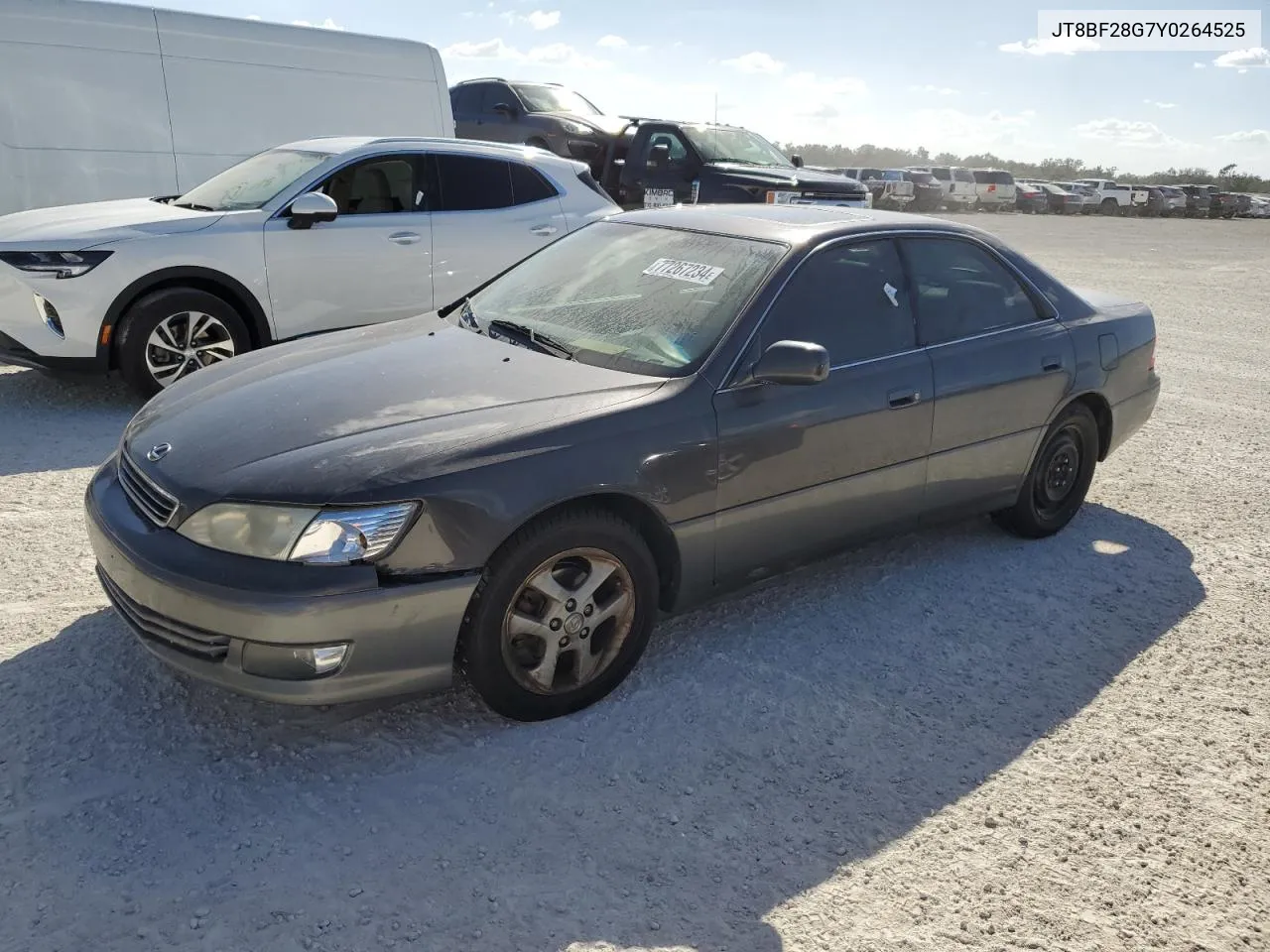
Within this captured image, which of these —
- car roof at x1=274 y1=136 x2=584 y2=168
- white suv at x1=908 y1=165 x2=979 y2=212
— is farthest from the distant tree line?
car roof at x1=274 y1=136 x2=584 y2=168

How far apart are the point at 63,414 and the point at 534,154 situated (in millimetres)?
3798

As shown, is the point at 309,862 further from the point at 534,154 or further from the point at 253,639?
the point at 534,154

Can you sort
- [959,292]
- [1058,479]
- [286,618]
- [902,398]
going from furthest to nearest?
[1058,479], [959,292], [902,398], [286,618]

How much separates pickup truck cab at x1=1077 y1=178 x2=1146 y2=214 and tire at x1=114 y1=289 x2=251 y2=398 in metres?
43.7

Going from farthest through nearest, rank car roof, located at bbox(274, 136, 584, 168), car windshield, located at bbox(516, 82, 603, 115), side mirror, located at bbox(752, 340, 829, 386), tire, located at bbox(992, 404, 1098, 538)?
car windshield, located at bbox(516, 82, 603, 115) < car roof, located at bbox(274, 136, 584, 168) < tire, located at bbox(992, 404, 1098, 538) < side mirror, located at bbox(752, 340, 829, 386)

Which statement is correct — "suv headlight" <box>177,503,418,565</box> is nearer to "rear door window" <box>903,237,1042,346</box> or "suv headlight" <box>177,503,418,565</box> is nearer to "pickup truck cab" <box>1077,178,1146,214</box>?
"rear door window" <box>903,237,1042,346</box>

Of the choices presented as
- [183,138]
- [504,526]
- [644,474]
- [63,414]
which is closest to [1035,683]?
[644,474]

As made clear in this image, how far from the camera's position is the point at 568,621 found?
10.5 feet

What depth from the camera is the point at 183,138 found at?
8.71 m

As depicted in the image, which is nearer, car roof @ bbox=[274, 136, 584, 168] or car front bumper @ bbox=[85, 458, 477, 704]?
car front bumper @ bbox=[85, 458, 477, 704]

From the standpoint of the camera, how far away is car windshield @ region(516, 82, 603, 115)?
15953 mm

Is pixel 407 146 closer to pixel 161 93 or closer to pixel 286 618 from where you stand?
pixel 161 93

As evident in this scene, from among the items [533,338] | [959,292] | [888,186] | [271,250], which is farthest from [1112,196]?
[533,338]

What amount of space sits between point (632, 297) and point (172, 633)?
1.97 m
